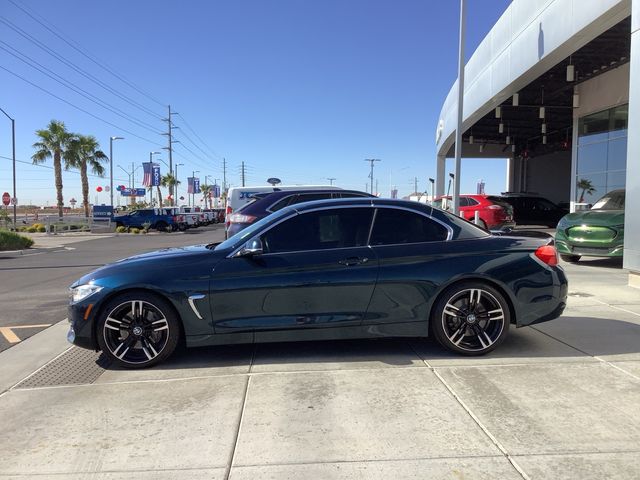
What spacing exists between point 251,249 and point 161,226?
33.2 metres

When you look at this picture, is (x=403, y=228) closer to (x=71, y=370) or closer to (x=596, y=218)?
(x=71, y=370)

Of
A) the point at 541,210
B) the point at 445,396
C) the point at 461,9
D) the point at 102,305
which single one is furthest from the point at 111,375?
the point at 541,210

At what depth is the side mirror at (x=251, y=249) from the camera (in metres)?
4.76

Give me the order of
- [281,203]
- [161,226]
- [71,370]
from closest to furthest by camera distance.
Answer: [71,370] → [281,203] → [161,226]

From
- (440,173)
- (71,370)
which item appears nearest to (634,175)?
(71,370)

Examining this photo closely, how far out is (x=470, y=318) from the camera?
4.95 metres

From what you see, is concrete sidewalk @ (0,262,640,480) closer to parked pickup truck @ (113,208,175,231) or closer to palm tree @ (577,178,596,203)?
palm tree @ (577,178,596,203)

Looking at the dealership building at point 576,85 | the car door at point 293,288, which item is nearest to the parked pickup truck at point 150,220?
the dealership building at point 576,85

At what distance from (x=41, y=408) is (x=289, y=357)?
7.07ft

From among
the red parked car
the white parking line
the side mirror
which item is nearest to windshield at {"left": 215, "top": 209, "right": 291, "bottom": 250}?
the side mirror

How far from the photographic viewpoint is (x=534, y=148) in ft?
120

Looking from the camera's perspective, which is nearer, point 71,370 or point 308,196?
point 71,370

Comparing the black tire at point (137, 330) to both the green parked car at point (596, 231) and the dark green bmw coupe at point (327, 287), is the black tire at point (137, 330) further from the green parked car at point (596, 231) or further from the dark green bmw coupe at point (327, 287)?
the green parked car at point (596, 231)

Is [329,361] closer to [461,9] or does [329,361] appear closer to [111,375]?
[111,375]
